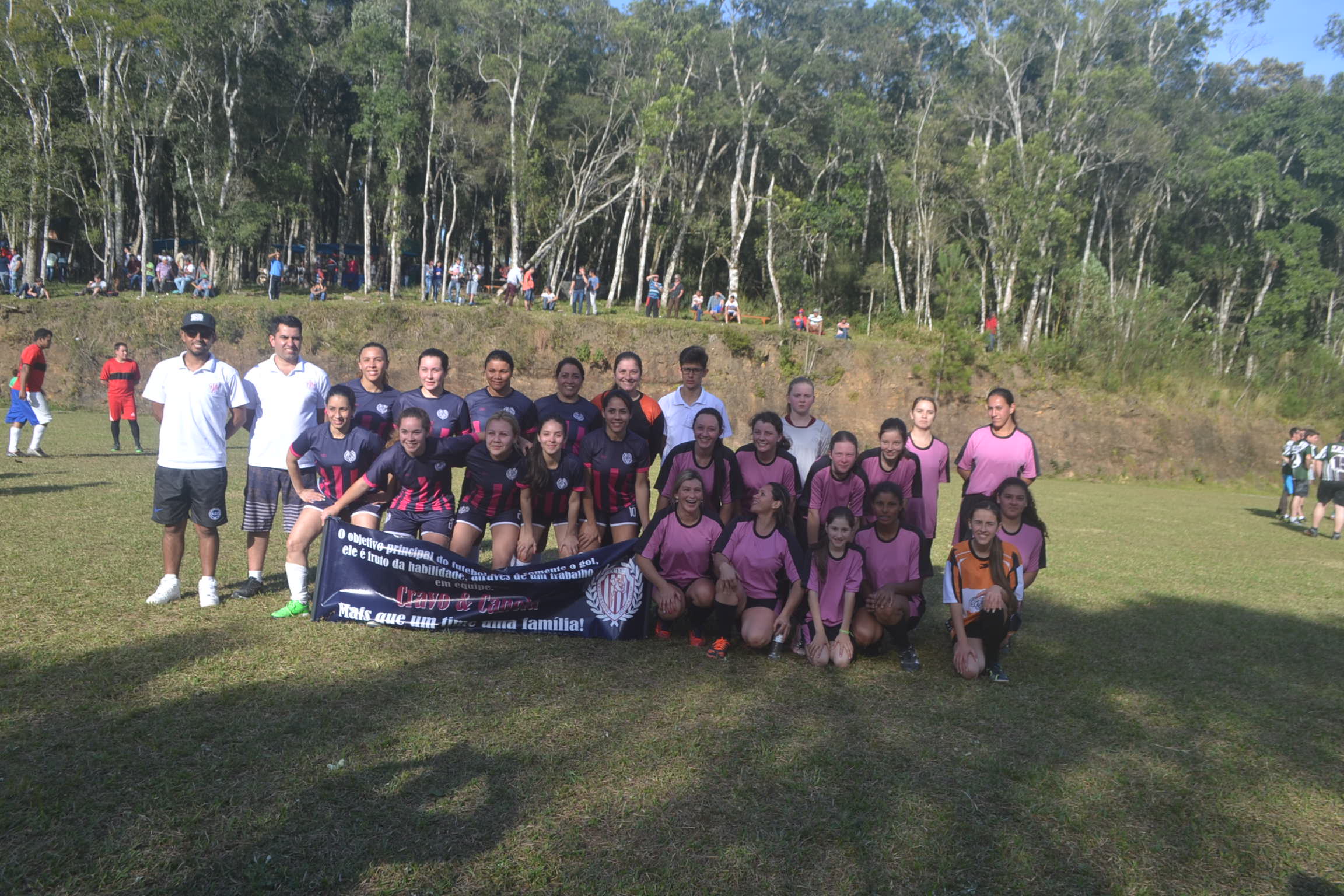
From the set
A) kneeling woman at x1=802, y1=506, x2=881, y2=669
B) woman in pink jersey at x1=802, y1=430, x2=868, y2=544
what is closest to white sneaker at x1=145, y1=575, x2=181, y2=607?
kneeling woman at x1=802, y1=506, x2=881, y2=669

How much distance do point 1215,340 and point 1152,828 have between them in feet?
113

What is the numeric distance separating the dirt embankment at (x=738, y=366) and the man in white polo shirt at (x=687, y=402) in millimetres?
20611

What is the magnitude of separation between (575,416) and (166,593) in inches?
123

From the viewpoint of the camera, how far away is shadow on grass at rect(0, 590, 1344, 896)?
3.27 metres

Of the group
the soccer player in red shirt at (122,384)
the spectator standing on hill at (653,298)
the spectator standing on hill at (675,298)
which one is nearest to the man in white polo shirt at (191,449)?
the soccer player in red shirt at (122,384)

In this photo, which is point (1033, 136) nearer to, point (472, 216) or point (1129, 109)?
point (1129, 109)

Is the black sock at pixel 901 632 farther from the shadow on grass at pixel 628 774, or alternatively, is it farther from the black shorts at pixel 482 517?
the black shorts at pixel 482 517

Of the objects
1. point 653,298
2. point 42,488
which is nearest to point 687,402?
point 42,488

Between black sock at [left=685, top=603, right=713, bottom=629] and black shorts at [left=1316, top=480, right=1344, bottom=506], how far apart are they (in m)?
12.6

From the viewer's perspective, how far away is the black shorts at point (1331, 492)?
46.3 feet

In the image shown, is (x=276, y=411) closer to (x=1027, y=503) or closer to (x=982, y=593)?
(x=982, y=593)

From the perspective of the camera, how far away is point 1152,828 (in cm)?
380

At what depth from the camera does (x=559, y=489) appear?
6.59 meters

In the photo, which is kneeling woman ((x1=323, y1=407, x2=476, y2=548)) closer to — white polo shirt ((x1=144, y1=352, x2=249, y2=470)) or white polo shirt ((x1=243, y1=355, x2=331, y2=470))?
white polo shirt ((x1=243, y1=355, x2=331, y2=470))
